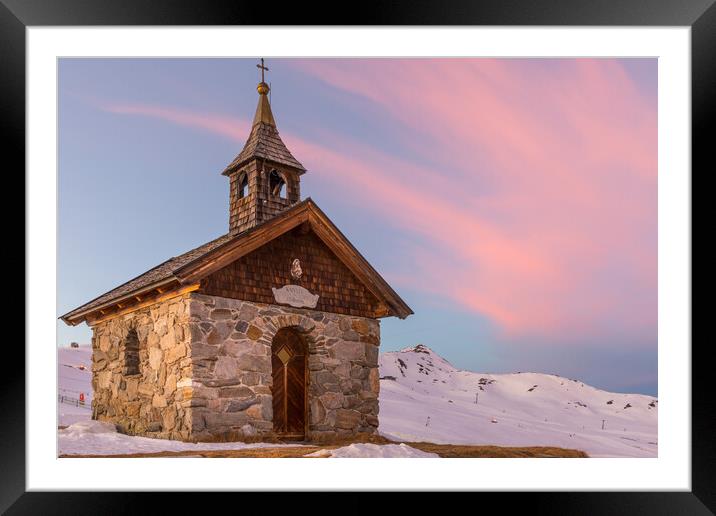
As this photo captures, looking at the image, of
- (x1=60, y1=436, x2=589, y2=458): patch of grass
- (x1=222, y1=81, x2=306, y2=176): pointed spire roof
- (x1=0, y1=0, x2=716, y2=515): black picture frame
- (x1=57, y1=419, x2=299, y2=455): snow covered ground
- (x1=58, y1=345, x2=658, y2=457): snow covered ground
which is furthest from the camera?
(x1=222, y1=81, x2=306, y2=176): pointed spire roof

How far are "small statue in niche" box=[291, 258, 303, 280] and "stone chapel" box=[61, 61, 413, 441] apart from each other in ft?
0.07

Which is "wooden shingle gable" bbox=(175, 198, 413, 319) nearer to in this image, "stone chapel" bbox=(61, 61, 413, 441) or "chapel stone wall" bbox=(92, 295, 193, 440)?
"stone chapel" bbox=(61, 61, 413, 441)

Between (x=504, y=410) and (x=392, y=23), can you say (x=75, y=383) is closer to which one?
(x=504, y=410)

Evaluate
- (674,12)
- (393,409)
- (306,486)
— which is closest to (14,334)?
(306,486)

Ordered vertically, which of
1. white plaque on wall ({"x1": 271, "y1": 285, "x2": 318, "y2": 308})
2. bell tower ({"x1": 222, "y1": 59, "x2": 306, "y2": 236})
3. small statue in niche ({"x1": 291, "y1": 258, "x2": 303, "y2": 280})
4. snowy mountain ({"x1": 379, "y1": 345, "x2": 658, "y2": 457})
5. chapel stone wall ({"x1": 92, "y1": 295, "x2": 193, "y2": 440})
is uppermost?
bell tower ({"x1": 222, "y1": 59, "x2": 306, "y2": 236})

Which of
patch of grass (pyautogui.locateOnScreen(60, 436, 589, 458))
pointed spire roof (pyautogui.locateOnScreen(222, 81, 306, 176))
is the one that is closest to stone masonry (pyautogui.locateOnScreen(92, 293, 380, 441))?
patch of grass (pyautogui.locateOnScreen(60, 436, 589, 458))

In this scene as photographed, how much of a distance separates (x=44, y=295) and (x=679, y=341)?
25.1 feet

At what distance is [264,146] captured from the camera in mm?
20234

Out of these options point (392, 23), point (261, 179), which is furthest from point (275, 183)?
point (392, 23)

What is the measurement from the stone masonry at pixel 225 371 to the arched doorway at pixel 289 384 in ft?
0.54

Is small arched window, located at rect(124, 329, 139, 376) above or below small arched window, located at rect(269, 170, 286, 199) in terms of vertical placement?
below

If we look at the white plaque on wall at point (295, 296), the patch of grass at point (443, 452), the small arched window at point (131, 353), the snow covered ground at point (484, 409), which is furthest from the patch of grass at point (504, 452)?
the small arched window at point (131, 353)

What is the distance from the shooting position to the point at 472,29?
10.3 metres

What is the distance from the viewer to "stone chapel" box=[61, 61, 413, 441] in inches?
634
